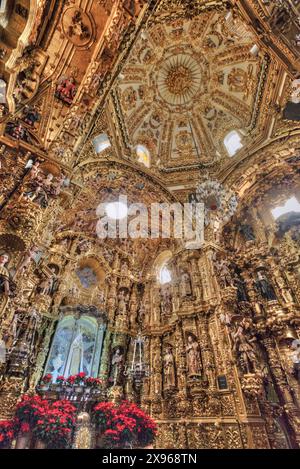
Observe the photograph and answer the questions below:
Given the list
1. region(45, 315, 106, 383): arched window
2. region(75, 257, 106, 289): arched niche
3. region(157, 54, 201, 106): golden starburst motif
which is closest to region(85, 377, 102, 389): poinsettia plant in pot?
region(45, 315, 106, 383): arched window

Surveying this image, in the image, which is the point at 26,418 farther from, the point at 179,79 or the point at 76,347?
the point at 179,79

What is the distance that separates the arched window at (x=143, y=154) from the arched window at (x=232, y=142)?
16.4 ft

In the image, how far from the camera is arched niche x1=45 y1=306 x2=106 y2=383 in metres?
8.96

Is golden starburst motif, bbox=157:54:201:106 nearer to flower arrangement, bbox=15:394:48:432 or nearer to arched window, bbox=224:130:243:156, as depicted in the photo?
arched window, bbox=224:130:243:156

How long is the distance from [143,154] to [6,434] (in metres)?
14.3

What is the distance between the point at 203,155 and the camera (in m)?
14.8

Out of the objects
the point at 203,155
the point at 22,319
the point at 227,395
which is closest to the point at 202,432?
the point at 227,395

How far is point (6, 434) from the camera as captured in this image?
16.8 ft

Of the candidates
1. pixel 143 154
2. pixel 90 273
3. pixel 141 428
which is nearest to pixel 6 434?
pixel 141 428

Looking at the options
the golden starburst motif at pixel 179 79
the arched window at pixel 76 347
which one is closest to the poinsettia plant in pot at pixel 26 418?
the arched window at pixel 76 347

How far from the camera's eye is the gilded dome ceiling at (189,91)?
12805 millimetres

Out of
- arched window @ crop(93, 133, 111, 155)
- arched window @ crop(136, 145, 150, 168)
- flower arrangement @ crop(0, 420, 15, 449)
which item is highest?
arched window @ crop(136, 145, 150, 168)

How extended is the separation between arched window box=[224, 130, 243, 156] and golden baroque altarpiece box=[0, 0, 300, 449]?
413 millimetres

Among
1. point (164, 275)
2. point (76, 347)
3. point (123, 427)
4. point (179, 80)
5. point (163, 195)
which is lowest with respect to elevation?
point (123, 427)
